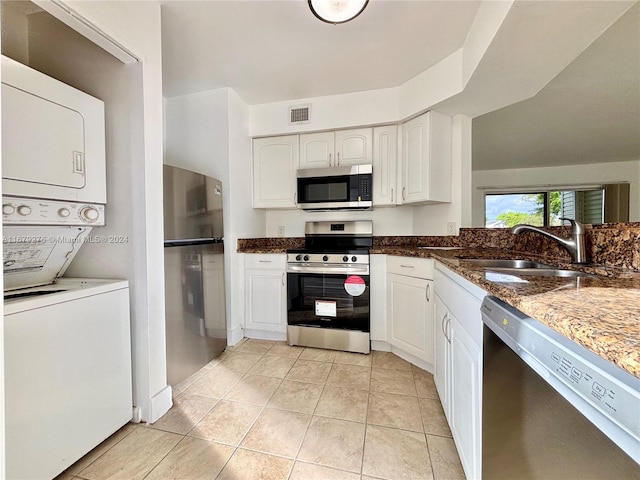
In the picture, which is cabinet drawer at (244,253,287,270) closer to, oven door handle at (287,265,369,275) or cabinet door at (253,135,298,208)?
oven door handle at (287,265,369,275)

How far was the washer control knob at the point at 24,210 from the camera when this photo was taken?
1.10 m

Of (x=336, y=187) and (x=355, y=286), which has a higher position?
(x=336, y=187)

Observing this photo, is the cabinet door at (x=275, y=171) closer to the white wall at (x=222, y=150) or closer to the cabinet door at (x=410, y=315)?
the white wall at (x=222, y=150)

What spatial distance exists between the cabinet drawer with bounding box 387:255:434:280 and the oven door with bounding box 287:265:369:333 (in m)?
0.22

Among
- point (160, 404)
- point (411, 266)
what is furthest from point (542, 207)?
point (160, 404)

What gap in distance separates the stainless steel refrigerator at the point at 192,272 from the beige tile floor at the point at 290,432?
214 millimetres

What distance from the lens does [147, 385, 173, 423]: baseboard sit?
1434 millimetres

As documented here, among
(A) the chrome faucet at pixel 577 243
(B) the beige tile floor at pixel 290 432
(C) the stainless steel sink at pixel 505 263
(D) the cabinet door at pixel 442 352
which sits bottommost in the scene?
(B) the beige tile floor at pixel 290 432

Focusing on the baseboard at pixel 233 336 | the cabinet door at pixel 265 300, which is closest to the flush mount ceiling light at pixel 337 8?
the cabinet door at pixel 265 300

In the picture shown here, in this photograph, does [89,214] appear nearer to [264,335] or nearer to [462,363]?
Answer: [264,335]

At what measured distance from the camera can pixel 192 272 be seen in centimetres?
189

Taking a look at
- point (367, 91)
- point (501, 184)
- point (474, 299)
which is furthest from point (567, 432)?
point (501, 184)

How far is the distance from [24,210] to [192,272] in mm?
922

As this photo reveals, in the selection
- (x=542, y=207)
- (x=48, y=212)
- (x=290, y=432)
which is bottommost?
(x=290, y=432)
